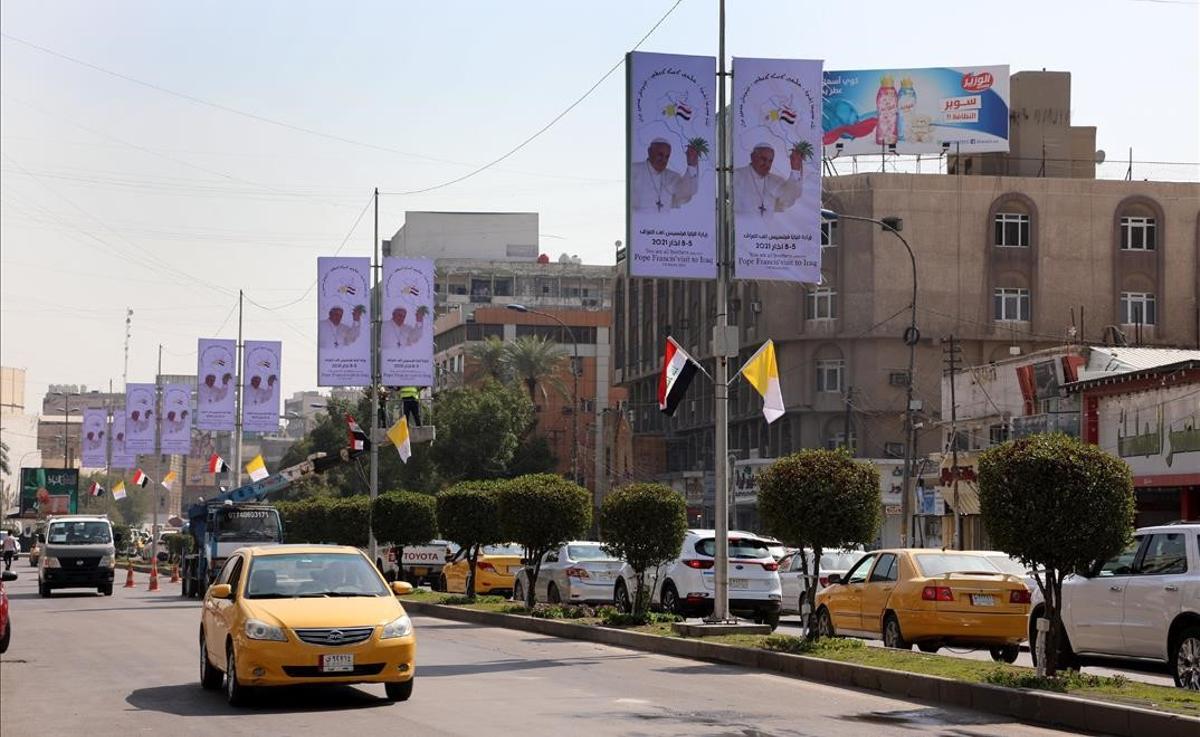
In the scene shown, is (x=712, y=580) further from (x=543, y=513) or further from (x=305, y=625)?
(x=305, y=625)

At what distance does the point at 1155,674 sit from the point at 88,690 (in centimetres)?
1218

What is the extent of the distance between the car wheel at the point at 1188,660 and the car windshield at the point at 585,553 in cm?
1815

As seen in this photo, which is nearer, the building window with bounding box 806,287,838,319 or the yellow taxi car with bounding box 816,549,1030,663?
the yellow taxi car with bounding box 816,549,1030,663

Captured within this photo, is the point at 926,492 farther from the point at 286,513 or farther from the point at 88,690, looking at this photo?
the point at 88,690

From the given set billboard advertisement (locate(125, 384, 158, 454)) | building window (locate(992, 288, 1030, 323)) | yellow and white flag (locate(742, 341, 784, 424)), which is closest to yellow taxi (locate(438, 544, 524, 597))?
yellow and white flag (locate(742, 341, 784, 424))

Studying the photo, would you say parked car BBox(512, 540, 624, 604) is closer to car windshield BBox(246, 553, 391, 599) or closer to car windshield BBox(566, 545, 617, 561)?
car windshield BBox(566, 545, 617, 561)

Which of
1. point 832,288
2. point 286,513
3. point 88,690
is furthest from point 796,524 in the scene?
point 832,288

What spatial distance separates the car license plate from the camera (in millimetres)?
14867

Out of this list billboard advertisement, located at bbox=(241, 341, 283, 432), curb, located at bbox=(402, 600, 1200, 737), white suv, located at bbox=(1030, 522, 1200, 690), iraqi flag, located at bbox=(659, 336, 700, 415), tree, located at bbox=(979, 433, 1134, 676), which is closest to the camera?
curb, located at bbox=(402, 600, 1200, 737)

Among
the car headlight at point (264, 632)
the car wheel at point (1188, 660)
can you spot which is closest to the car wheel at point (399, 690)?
the car headlight at point (264, 632)

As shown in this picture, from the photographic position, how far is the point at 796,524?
21.4m

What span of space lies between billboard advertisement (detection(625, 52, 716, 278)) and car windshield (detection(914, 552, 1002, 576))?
18.2ft

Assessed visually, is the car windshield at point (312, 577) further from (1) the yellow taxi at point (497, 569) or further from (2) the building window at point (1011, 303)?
(2) the building window at point (1011, 303)

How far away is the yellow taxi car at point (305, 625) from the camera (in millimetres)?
14883
